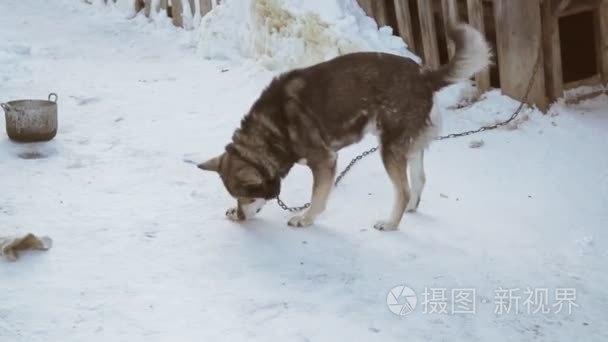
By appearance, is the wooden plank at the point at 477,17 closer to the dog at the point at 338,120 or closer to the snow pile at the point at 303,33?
the snow pile at the point at 303,33

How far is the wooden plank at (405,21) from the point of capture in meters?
6.52

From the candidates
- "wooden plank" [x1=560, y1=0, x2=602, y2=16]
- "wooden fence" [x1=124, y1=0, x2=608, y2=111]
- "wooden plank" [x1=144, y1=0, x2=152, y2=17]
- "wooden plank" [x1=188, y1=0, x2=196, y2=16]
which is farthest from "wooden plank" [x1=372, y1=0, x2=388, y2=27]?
"wooden plank" [x1=144, y1=0, x2=152, y2=17]

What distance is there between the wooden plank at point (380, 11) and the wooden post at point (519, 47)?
129 centimetres

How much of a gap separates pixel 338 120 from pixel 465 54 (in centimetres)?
80

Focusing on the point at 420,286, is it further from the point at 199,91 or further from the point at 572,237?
the point at 199,91

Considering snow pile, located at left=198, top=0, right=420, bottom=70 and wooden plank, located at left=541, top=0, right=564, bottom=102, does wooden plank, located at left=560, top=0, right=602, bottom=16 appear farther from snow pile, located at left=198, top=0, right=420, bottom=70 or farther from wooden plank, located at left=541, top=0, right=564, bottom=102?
snow pile, located at left=198, top=0, right=420, bottom=70

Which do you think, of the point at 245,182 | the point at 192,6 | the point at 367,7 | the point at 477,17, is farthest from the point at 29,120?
the point at 192,6

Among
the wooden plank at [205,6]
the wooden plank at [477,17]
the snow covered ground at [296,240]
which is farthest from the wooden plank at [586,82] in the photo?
the wooden plank at [205,6]

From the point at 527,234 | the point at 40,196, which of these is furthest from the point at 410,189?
the point at 40,196

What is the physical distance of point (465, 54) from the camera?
408cm

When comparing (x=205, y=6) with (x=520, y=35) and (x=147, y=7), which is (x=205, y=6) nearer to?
(x=147, y=7)

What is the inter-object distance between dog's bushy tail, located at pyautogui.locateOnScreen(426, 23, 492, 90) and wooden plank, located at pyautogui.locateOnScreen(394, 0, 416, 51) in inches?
97.6

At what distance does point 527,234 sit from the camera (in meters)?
4.19

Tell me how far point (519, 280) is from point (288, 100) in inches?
64.3
